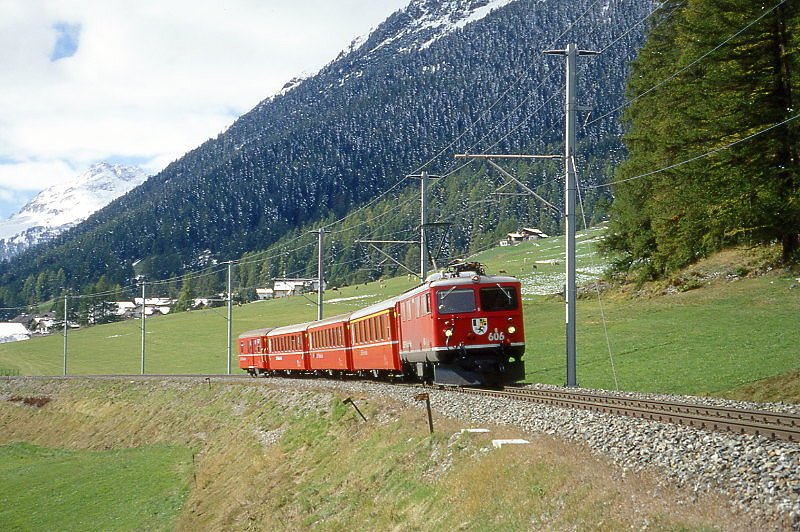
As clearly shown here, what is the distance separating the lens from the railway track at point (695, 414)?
1257cm

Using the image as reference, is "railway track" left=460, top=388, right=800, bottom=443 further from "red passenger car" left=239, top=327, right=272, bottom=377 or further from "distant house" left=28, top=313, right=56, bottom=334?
"distant house" left=28, top=313, right=56, bottom=334

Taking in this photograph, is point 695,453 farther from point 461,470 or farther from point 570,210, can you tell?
point 570,210

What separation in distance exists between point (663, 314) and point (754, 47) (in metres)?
13.5

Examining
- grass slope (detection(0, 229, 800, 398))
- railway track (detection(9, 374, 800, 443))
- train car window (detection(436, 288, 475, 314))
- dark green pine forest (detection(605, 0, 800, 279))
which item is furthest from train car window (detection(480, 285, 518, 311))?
dark green pine forest (detection(605, 0, 800, 279))

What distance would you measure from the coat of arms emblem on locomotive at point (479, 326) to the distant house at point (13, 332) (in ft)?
505

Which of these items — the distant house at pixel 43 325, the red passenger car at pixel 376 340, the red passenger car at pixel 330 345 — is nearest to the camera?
the red passenger car at pixel 376 340

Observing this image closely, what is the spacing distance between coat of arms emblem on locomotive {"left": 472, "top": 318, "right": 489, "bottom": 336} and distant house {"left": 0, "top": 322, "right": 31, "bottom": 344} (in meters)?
154

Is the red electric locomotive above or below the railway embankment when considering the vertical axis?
above

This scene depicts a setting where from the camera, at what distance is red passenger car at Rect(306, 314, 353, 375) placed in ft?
124

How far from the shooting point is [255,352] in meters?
58.7

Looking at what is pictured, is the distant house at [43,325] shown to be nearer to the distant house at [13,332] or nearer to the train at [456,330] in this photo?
the distant house at [13,332]

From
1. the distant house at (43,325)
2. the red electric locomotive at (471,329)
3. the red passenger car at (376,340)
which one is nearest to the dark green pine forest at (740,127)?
the red electric locomotive at (471,329)

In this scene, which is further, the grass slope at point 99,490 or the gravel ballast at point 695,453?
the grass slope at point 99,490

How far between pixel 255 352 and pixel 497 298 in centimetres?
3506
